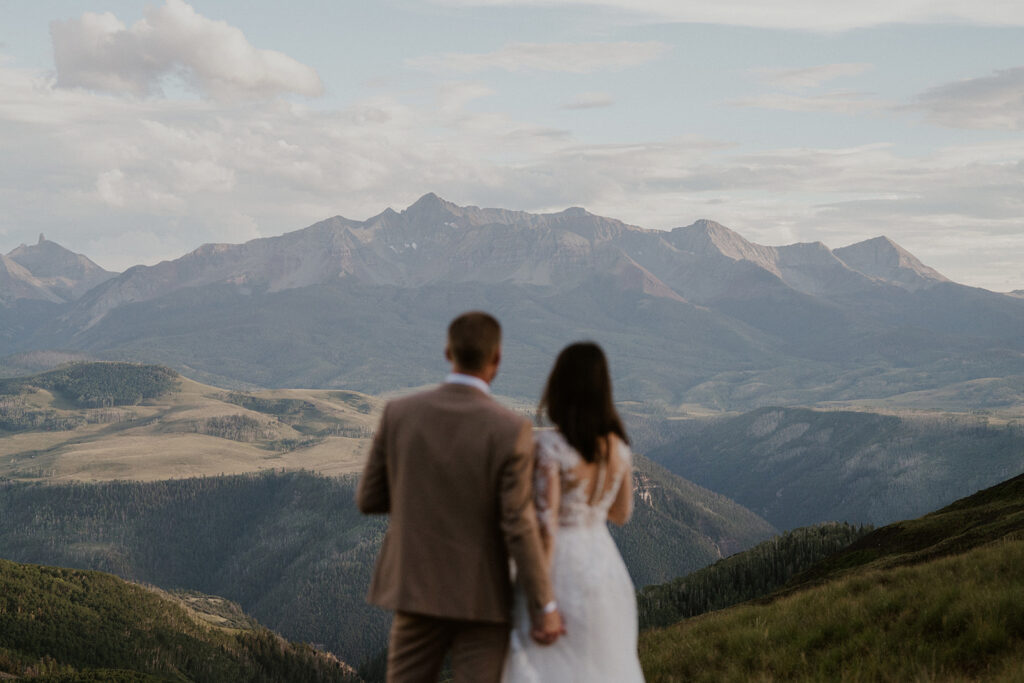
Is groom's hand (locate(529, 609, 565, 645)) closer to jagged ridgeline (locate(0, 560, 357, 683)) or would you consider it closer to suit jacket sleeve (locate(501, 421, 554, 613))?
suit jacket sleeve (locate(501, 421, 554, 613))

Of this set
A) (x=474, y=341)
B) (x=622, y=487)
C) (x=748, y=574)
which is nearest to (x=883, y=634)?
(x=622, y=487)

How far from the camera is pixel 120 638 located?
483 feet

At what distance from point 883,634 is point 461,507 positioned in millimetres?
10898

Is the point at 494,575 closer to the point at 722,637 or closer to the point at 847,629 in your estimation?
the point at 847,629

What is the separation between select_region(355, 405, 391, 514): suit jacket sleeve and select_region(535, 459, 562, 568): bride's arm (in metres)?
1.67

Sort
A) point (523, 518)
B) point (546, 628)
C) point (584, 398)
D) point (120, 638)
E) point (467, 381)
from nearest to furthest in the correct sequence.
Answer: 1. point (523, 518)
2. point (467, 381)
3. point (546, 628)
4. point (584, 398)
5. point (120, 638)

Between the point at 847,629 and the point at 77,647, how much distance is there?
142644 millimetres

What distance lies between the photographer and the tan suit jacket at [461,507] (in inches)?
344

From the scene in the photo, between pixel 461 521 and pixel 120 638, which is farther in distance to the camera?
pixel 120 638

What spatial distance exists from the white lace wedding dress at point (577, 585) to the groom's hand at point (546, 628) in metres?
0.17

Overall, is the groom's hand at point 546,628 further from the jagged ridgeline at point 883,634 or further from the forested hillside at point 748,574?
the forested hillside at point 748,574

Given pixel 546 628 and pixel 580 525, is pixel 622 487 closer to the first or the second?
pixel 580 525

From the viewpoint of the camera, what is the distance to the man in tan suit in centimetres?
877

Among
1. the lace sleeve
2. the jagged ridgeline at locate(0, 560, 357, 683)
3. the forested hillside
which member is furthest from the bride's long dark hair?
the jagged ridgeline at locate(0, 560, 357, 683)
